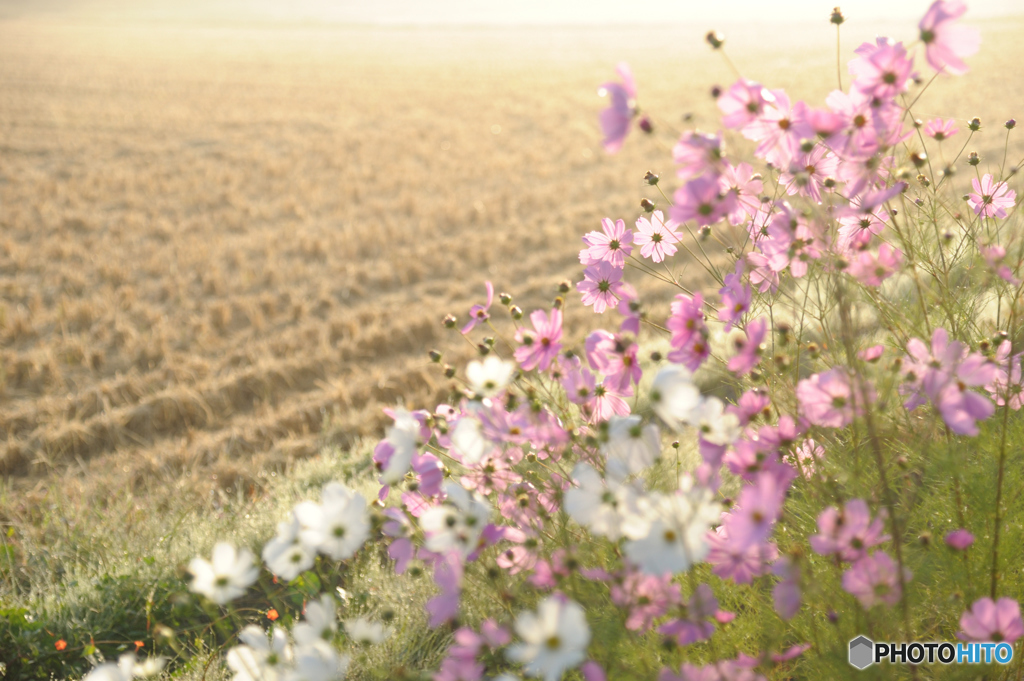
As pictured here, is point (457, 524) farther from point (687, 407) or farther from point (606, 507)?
point (687, 407)

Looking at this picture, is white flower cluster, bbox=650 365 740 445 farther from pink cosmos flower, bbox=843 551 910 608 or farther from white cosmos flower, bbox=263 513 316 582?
white cosmos flower, bbox=263 513 316 582

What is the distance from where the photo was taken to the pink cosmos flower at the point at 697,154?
1.12 m

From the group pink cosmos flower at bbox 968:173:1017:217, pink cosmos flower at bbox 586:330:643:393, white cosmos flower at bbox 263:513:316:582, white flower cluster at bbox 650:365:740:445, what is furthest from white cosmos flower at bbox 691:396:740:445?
pink cosmos flower at bbox 968:173:1017:217

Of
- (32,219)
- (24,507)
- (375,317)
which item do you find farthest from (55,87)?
(24,507)

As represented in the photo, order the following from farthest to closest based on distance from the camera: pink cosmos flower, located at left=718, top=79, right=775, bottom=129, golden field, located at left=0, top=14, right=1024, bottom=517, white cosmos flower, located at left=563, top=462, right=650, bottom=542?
golden field, located at left=0, top=14, right=1024, bottom=517, pink cosmos flower, located at left=718, top=79, right=775, bottom=129, white cosmos flower, located at left=563, top=462, right=650, bottom=542

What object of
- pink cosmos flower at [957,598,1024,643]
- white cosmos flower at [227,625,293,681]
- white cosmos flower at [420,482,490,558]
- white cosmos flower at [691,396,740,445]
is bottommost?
pink cosmos flower at [957,598,1024,643]

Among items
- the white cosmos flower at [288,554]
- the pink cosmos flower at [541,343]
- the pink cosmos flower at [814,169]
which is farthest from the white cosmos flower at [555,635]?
the pink cosmos flower at [814,169]

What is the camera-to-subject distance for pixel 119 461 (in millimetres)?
4273

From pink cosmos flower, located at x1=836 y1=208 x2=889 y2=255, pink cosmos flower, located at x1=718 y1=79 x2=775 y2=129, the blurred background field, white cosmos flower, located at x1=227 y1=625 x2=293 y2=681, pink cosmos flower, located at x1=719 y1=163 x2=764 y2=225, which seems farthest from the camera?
the blurred background field

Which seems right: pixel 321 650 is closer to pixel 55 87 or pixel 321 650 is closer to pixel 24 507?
pixel 24 507

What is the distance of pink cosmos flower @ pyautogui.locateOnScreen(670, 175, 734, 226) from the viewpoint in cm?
112

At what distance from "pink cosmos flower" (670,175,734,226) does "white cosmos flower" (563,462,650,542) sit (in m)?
0.47

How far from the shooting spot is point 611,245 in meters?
1.80

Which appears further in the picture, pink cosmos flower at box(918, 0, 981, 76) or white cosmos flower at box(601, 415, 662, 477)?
pink cosmos flower at box(918, 0, 981, 76)
